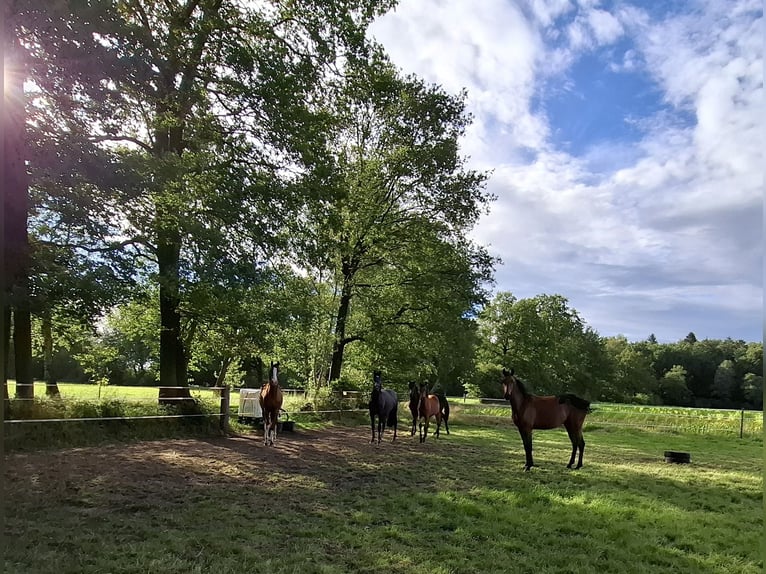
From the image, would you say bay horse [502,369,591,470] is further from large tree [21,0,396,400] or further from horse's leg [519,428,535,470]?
large tree [21,0,396,400]

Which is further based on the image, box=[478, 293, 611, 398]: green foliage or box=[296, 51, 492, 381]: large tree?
box=[478, 293, 611, 398]: green foliage

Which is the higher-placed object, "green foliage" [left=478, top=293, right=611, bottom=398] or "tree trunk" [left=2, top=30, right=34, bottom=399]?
"tree trunk" [left=2, top=30, right=34, bottom=399]

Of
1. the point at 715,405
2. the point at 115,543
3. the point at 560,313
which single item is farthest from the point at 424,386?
the point at 715,405

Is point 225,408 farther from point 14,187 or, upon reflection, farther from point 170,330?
point 14,187

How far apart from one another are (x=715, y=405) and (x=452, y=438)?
3510 cm

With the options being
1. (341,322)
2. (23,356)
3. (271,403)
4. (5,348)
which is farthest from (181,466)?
(341,322)

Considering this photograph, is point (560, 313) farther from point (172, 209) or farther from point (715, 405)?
point (172, 209)

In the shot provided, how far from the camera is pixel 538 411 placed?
808 cm

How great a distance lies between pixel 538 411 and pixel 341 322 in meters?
10.6

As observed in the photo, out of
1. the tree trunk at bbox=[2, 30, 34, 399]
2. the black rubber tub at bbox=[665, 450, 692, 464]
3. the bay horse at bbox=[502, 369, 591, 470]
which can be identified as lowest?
the black rubber tub at bbox=[665, 450, 692, 464]

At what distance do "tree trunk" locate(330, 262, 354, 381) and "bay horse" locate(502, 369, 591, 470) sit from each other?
9.98 meters

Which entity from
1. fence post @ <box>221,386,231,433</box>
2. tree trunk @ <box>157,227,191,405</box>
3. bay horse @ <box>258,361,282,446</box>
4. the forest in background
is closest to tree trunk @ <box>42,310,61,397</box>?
the forest in background

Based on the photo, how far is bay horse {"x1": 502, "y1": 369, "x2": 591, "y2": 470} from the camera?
7.94 metres

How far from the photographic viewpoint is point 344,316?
1791 centimetres
